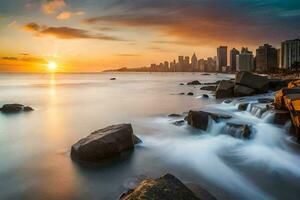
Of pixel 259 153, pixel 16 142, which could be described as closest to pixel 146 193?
pixel 259 153

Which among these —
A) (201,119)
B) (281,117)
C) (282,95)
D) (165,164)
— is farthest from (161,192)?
(282,95)

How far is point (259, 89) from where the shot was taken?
104 feet

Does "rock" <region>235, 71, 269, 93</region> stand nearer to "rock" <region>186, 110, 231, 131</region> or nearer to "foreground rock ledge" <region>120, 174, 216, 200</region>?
"rock" <region>186, 110, 231, 131</region>

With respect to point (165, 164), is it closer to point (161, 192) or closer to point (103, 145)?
point (103, 145)

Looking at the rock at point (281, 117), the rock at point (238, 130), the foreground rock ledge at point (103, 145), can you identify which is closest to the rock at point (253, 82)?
the rock at point (281, 117)

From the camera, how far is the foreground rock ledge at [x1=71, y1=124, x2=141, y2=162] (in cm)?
1087

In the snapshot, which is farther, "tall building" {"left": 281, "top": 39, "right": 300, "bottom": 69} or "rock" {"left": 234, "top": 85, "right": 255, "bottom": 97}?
"tall building" {"left": 281, "top": 39, "right": 300, "bottom": 69}

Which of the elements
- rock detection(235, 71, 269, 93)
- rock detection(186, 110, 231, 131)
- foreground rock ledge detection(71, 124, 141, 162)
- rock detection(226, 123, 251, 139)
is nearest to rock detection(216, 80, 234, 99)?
rock detection(235, 71, 269, 93)

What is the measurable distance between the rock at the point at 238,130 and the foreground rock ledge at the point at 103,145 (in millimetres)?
5729

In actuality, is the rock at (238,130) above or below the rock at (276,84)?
below

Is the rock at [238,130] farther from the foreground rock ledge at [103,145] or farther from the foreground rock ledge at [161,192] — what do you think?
the foreground rock ledge at [161,192]

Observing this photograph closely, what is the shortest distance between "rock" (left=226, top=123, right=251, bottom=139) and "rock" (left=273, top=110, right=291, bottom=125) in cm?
226

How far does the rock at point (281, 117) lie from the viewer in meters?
15.6

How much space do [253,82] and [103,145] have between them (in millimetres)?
25537
